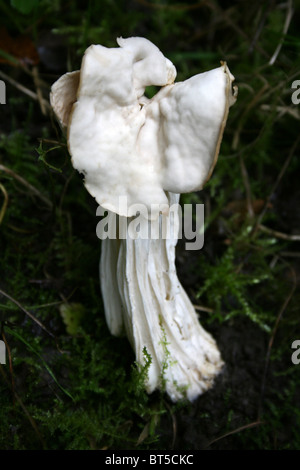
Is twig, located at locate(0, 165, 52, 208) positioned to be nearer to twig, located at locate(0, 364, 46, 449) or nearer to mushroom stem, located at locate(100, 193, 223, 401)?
mushroom stem, located at locate(100, 193, 223, 401)

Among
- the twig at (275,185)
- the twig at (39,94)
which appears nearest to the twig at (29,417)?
the twig at (39,94)

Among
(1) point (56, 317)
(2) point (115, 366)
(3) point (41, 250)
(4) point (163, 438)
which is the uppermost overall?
(3) point (41, 250)

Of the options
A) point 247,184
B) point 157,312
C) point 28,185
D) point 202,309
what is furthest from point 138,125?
point 247,184

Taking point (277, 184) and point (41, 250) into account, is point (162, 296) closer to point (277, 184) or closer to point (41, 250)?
point (41, 250)

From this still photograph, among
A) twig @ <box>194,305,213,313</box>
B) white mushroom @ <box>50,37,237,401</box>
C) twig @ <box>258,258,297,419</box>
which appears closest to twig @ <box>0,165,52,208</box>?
white mushroom @ <box>50,37,237,401</box>

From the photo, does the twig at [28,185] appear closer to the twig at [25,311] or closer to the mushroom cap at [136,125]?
the twig at [25,311]

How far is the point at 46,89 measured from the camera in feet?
6.95

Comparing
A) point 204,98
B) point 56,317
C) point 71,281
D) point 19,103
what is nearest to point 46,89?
point 19,103

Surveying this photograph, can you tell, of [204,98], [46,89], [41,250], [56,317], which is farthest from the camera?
[46,89]


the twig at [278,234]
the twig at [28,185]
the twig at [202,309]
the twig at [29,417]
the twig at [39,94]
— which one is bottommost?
the twig at [29,417]

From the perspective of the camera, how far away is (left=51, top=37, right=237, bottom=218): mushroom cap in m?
1.06

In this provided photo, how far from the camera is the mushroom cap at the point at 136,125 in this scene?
1062 millimetres

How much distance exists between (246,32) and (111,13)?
2.73 ft

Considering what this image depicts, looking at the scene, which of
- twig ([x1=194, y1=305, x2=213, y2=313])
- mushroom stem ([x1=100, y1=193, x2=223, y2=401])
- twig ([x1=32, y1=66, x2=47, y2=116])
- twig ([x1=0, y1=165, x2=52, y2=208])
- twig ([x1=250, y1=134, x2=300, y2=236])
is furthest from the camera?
twig ([x1=250, y1=134, x2=300, y2=236])
